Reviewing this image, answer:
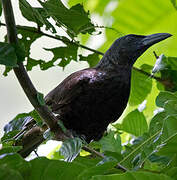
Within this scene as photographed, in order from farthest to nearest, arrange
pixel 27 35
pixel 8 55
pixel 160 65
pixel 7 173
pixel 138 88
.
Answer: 1. pixel 138 88
2. pixel 27 35
3. pixel 160 65
4. pixel 8 55
5. pixel 7 173

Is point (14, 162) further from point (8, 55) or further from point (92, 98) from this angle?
point (92, 98)

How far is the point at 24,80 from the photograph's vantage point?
117cm

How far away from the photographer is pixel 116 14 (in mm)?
1974

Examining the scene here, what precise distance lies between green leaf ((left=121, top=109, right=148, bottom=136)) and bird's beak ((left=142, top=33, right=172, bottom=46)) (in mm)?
337

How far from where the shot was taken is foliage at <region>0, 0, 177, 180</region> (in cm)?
90

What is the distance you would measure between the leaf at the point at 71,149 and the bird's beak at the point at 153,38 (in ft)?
2.72

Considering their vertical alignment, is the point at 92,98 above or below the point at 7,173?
below

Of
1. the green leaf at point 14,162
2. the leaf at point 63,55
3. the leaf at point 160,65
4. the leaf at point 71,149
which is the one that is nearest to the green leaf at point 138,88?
the leaf at point 63,55

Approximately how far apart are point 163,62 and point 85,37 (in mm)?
571

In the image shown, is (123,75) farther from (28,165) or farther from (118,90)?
(28,165)

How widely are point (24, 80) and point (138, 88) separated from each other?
950 mm

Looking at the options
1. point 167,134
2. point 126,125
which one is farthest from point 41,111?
point 126,125

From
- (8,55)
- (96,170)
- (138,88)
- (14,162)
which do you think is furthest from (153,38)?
(14,162)

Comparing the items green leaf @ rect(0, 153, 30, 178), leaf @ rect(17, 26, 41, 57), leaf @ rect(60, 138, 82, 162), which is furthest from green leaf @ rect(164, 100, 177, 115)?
leaf @ rect(17, 26, 41, 57)
